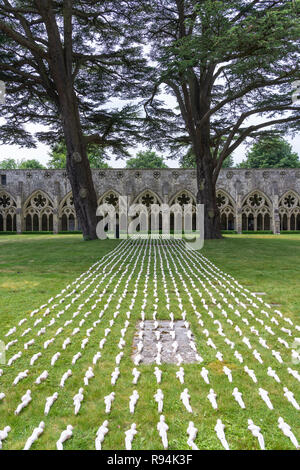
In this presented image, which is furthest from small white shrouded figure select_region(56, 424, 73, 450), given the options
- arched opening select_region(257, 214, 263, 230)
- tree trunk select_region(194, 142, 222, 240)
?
arched opening select_region(257, 214, 263, 230)

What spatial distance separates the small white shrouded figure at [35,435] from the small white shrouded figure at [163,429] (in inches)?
29.6

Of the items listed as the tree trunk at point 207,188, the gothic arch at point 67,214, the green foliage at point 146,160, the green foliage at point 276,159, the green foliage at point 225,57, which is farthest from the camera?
the green foliage at point 146,160

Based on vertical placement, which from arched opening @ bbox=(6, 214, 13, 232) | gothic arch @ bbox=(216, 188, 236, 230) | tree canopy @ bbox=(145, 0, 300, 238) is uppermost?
tree canopy @ bbox=(145, 0, 300, 238)

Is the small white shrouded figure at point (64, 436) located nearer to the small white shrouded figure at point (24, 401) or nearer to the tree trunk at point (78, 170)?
the small white shrouded figure at point (24, 401)

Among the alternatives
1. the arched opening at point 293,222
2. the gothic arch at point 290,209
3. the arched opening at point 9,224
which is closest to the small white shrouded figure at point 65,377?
the arched opening at point 9,224

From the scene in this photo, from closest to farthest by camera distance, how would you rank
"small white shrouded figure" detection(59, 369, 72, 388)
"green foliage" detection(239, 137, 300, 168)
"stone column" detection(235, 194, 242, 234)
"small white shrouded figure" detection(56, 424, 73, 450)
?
"small white shrouded figure" detection(56, 424, 73, 450), "small white shrouded figure" detection(59, 369, 72, 388), "stone column" detection(235, 194, 242, 234), "green foliage" detection(239, 137, 300, 168)

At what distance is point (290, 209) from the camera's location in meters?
32.2

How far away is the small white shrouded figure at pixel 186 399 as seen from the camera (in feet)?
7.19

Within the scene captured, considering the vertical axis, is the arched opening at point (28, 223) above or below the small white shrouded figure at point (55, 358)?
above

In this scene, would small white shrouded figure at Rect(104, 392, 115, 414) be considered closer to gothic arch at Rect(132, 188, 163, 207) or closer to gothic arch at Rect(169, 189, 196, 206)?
gothic arch at Rect(132, 188, 163, 207)

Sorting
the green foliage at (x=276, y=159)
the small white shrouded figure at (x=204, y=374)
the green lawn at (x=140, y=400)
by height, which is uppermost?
the green foliage at (x=276, y=159)

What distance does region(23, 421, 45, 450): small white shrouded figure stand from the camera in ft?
6.09

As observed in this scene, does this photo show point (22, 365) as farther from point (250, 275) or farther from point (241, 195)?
point (241, 195)

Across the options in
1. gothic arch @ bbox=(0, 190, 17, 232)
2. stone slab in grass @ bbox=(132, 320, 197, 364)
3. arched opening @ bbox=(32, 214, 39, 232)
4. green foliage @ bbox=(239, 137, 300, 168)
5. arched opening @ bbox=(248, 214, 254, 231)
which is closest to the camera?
stone slab in grass @ bbox=(132, 320, 197, 364)
